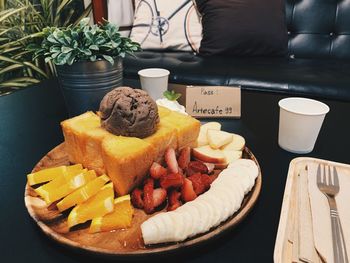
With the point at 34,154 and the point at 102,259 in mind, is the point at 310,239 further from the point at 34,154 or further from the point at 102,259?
the point at 34,154

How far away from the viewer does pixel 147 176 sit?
74cm

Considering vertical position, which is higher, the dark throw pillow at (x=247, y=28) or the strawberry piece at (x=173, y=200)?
the dark throw pillow at (x=247, y=28)

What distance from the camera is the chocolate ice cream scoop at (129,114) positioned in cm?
73

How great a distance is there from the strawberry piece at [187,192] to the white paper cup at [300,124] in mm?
410

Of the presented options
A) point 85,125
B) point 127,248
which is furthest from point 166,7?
point 127,248

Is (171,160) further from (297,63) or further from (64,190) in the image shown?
(297,63)

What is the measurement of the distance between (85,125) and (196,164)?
0.32m

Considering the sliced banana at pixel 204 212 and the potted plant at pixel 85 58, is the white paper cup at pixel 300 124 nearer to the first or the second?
the sliced banana at pixel 204 212

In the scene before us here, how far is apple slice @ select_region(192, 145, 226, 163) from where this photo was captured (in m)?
0.79

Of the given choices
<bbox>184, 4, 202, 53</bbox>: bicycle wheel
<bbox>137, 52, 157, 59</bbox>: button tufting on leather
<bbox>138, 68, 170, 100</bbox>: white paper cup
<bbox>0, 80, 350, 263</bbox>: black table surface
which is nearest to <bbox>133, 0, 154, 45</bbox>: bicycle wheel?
<bbox>137, 52, 157, 59</bbox>: button tufting on leather

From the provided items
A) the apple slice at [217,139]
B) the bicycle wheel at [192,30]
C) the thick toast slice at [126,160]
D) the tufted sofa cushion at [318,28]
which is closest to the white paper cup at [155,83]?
the apple slice at [217,139]

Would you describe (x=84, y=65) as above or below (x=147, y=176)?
above

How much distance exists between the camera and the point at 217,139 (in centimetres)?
85

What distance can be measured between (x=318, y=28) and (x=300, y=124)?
5.14ft
